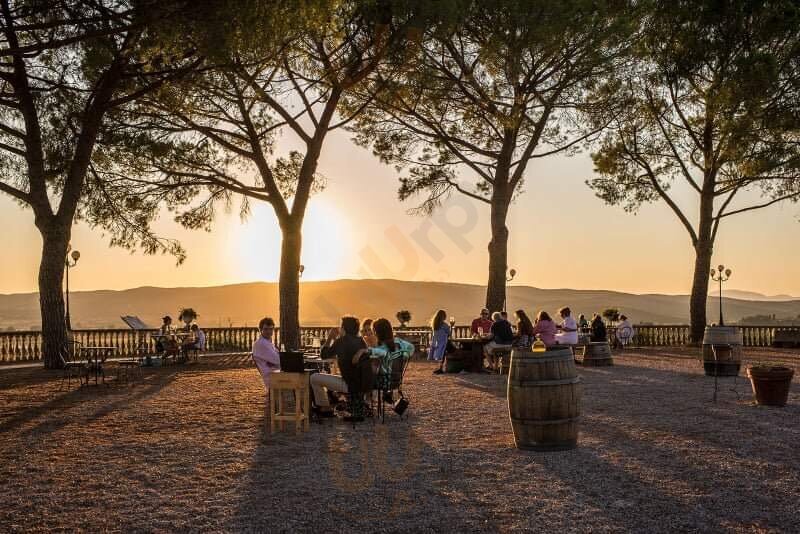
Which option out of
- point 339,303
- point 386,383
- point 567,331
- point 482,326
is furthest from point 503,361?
Result: point 339,303

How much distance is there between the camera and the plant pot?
34.5ft

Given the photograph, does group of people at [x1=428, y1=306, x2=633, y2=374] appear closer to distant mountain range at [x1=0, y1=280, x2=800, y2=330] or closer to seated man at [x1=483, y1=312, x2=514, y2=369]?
seated man at [x1=483, y1=312, x2=514, y2=369]

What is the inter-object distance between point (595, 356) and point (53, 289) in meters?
12.3

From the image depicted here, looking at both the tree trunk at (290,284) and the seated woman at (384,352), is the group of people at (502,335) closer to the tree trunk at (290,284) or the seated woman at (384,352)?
the tree trunk at (290,284)

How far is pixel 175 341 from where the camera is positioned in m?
20.2

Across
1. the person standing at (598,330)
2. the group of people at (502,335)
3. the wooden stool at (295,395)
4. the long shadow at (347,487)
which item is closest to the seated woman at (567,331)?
the group of people at (502,335)

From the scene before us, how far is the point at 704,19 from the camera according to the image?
2423 cm

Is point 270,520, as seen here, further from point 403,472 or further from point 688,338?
point 688,338

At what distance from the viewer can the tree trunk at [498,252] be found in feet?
77.3

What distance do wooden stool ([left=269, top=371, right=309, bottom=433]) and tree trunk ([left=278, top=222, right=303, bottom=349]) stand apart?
11554 millimetres

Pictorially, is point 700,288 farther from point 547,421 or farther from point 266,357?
point 547,421

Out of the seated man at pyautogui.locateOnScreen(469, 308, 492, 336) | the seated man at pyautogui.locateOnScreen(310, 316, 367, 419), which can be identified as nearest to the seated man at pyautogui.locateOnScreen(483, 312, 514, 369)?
the seated man at pyautogui.locateOnScreen(469, 308, 492, 336)

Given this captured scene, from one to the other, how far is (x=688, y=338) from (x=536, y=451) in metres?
22.4

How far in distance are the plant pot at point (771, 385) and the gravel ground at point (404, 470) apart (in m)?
0.23
